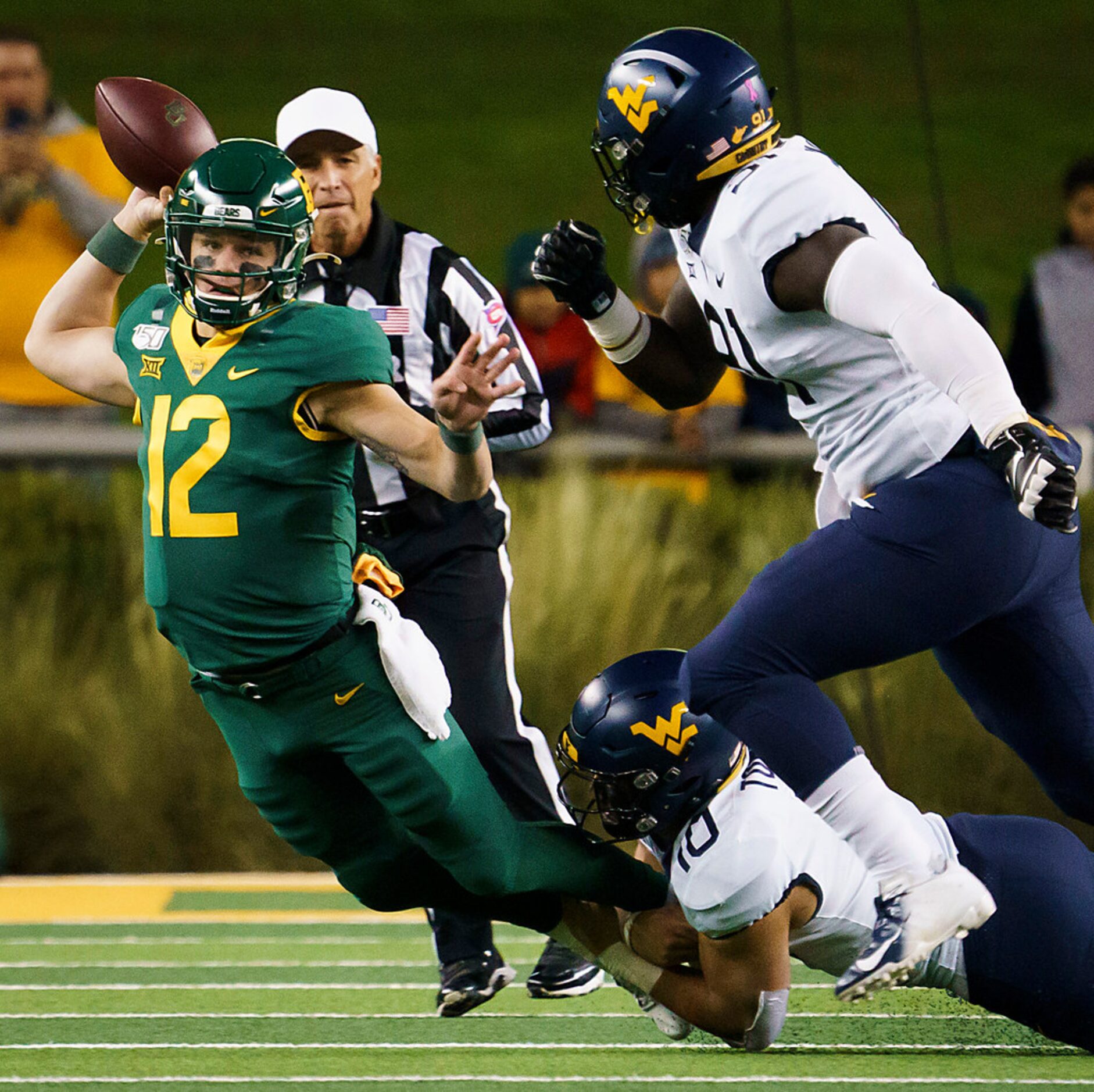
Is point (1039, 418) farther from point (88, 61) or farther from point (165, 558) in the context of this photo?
point (88, 61)

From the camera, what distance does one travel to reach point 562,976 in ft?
15.4

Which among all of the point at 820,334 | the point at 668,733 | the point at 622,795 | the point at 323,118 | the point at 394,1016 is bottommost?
the point at 394,1016

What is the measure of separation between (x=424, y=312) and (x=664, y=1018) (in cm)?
183

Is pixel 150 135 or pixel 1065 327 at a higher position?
pixel 150 135

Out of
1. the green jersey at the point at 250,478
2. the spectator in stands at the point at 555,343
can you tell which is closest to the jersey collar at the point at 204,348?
the green jersey at the point at 250,478

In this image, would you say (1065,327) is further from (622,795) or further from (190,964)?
(622,795)

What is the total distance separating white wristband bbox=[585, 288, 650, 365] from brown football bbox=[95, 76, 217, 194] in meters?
0.90

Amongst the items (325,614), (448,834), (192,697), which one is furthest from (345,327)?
(192,697)

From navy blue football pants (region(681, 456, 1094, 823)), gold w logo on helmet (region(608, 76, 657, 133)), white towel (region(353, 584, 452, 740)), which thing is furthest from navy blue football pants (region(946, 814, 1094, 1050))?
gold w logo on helmet (region(608, 76, 657, 133))

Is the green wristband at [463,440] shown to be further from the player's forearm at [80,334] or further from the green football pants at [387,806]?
the player's forearm at [80,334]

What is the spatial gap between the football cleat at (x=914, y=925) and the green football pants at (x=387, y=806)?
0.76 metres

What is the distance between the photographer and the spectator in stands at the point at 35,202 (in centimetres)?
748

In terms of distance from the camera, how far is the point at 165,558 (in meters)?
3.81

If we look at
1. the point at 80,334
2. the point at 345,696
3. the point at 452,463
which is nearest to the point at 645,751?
Answer: the point at 345,696
